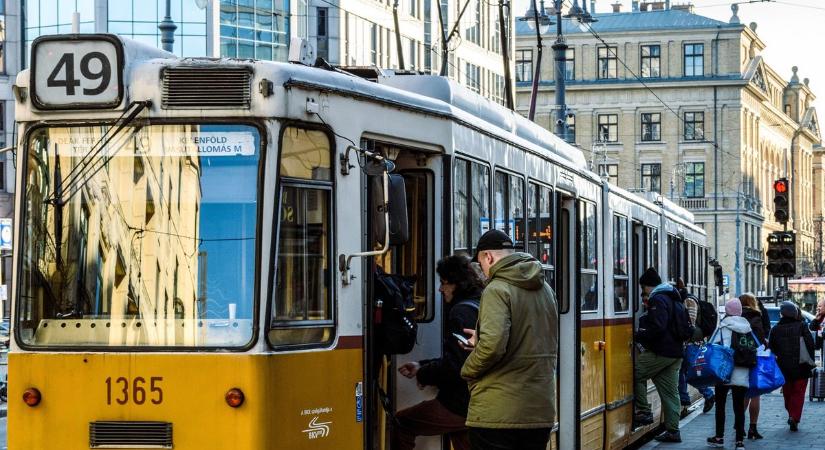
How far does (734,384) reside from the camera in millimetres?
15422

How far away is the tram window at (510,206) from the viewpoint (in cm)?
1020

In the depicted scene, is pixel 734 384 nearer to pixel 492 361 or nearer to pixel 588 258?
pixel 588 258

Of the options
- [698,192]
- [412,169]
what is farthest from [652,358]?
[698,192]

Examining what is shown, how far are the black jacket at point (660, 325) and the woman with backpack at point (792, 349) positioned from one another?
2931 mm

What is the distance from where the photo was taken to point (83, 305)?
749 centimetres

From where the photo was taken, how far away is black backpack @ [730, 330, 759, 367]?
15562 millimetres

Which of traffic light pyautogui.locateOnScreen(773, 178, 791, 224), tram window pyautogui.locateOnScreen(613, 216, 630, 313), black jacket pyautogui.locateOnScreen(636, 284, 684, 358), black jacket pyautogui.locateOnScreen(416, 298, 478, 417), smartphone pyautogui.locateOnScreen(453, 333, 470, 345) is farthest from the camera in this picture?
traffic light pyautogui.locateOnScreen(773, 178, 791, 224)

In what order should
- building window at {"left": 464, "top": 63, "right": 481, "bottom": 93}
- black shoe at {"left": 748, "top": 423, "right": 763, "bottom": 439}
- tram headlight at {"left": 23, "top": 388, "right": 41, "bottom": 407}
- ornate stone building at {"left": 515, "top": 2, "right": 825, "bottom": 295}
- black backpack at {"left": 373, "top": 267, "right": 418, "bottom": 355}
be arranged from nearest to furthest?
tram headlight at {"left": 23, "top": 388, "right": 41, "bottom": 407}, black backpack at {"left": 373, "top": 267, "right": 418, "bottom": 355}, black shoe at {"left": 748, "top": 423, "right": 763, "bottom": 439}, building window at {"left": 464, "top": 63, "right": 481, "bottom": 93}, ornate stone building at {"left": 515, "top": 2, "right": 825, "bottom": 295}

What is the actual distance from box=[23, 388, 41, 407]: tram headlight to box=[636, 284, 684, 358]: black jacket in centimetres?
862

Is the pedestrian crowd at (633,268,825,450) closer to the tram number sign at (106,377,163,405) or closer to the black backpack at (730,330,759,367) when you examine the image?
the black backpack at (730,330,759,367)

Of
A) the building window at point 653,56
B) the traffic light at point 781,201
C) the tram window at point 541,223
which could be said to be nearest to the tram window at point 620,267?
the tram window at point 541,223

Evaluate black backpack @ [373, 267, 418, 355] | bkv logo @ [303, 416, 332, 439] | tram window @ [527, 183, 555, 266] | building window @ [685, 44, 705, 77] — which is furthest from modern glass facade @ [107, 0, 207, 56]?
building window @ [685, 44, 705, 77]

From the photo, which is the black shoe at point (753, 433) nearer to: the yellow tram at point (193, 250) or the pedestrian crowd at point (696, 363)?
the pedestrian crowd at point (696, 363)

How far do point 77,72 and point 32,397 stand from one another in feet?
5.21
